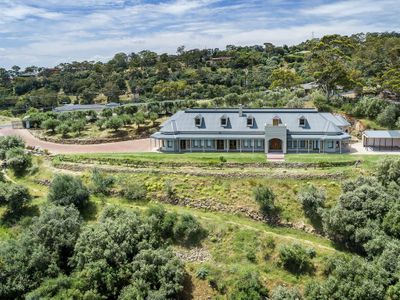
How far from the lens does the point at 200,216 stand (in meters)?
36.3

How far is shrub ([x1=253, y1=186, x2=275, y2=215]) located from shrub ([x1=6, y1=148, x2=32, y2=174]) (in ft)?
Answer: 97.6

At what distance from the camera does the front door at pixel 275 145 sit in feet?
159

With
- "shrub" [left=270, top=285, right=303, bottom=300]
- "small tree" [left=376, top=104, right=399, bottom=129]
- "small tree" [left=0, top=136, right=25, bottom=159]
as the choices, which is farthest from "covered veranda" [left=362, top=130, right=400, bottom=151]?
"small tree" [left=0, top=136, right=25, bottom=159]

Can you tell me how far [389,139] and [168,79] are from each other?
7490 centimetres

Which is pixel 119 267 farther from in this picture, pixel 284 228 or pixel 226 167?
pixel 226 167

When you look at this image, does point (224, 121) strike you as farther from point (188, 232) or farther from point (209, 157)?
point (188, 232)

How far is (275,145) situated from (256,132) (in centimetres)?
295

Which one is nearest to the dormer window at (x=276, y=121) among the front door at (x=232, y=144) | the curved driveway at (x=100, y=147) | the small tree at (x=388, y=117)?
the front door at (x=232, y=144)

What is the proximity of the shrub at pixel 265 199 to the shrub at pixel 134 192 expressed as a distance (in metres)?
11.8

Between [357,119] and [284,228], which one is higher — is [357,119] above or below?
above

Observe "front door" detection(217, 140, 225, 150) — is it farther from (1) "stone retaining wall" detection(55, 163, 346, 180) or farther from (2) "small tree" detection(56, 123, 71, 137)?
(2) "small tree" detection(56, 123, 71, 137)

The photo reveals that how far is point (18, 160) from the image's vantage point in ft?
155

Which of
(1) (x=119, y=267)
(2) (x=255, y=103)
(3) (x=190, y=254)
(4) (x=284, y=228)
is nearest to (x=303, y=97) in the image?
(2) (x=255, y=103)

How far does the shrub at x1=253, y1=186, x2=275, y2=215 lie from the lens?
1416 inches
